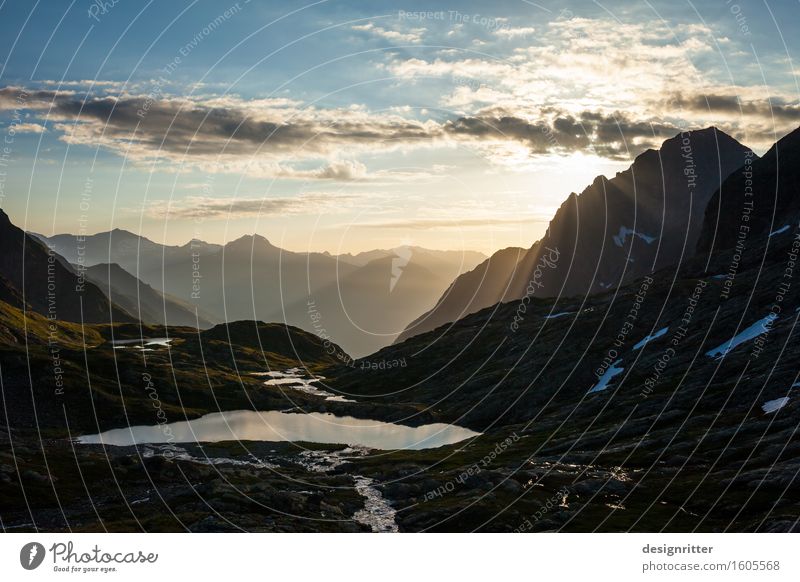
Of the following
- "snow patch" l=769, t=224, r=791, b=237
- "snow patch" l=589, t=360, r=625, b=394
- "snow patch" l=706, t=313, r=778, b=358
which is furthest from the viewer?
"snow patch" l=769, t=224, r=791, b=237

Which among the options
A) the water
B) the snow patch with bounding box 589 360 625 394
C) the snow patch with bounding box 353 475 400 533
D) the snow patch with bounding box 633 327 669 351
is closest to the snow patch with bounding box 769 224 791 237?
the snow patch with bounding box 633 327 669 351

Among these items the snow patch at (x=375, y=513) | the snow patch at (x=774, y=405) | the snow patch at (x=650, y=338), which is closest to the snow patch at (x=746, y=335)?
the snow patch at (x=650, y=338)

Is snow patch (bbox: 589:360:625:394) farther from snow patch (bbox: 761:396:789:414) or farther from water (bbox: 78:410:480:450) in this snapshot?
snow patch (bbox: 761:396:789:414)

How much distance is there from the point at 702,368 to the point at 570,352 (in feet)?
164

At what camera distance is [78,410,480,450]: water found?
15162 centimetres

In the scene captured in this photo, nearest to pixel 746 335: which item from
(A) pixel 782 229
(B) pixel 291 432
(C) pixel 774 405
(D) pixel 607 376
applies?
(D) pixel 607 376

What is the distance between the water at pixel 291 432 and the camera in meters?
152

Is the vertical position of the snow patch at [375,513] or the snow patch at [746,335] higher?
the snow patch at [746,335]

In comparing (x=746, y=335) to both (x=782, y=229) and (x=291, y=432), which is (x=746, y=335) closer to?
(x=782, y=229)

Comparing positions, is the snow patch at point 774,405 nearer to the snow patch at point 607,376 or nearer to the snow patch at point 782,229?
the snow patch at point 607,376

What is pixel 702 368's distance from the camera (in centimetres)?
14200

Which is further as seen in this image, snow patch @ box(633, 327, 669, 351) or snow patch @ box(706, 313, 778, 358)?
snow patch @ box(633, 327, 669, 351)
